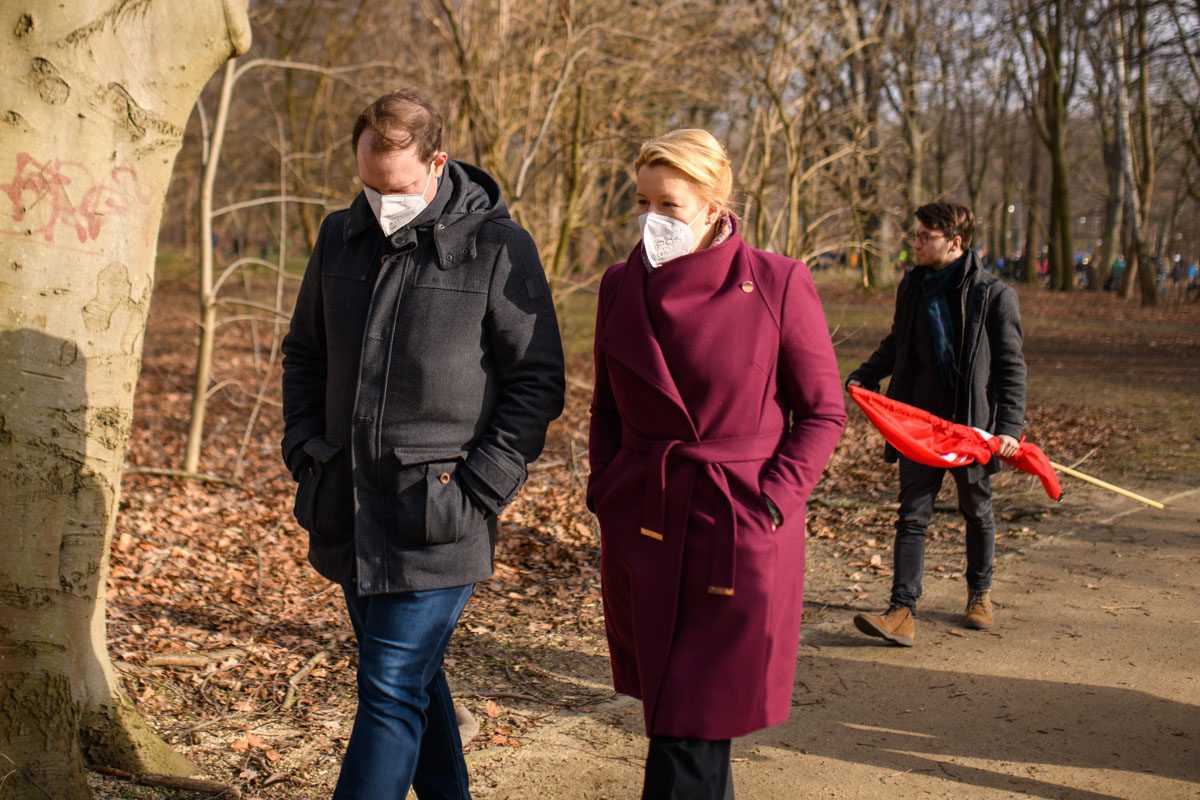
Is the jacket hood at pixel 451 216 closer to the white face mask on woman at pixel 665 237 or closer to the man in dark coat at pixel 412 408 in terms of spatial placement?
the man in dark coat at pixel 412 408

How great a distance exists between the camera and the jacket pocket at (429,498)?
2.85 meters

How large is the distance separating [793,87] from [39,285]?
9.01 m

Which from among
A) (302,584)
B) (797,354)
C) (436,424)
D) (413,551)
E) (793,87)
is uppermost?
(793,87)

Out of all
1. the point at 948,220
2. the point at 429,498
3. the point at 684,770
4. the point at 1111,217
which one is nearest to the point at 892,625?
the point at 948,220

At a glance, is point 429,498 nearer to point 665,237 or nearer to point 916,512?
point 665,237

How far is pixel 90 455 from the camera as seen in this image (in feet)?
10.7

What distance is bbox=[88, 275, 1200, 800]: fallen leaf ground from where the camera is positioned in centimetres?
433

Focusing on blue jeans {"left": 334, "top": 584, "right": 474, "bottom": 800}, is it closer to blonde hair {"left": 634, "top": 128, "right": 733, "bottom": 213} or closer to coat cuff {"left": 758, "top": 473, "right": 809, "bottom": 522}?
coat cuff {"left": 758, "top": 473, "right": 809, "bottom": 522}

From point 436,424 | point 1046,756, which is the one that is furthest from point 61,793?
point 1046,756

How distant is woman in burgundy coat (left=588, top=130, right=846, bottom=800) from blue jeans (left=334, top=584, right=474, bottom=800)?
49cm

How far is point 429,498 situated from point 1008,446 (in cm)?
307

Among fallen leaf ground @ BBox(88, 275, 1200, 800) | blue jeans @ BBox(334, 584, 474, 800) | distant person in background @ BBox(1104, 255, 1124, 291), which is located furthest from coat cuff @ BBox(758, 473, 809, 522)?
distant person in background @ BBox(1104, 255, 1124, 291)

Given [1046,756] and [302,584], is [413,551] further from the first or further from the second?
[302,584]

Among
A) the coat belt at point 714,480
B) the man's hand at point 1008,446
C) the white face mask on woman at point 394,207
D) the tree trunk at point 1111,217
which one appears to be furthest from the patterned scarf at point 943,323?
the tree trunk at point 1111,217
